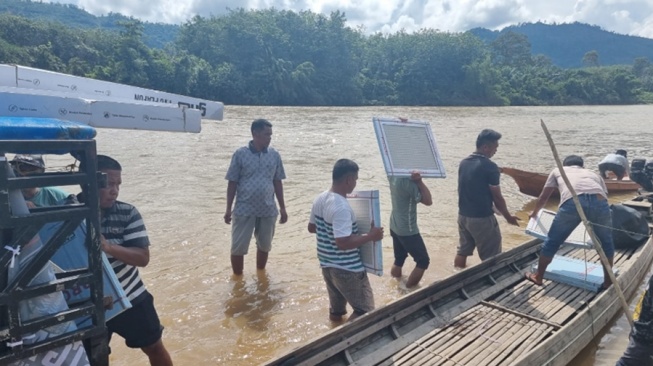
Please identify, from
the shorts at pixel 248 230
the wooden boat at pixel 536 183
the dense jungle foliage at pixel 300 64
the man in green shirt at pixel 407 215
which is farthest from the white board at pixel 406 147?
the dense jungle foliage at pixel 300 64

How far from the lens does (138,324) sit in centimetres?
293

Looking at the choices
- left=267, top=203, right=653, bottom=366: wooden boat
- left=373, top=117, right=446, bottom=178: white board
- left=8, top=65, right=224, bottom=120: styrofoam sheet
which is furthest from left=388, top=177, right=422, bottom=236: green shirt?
left=8, top=65, right=224, bottom=120: styrofoam sheet

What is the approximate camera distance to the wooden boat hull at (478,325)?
138 inches

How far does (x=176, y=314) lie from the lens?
17.0 feet

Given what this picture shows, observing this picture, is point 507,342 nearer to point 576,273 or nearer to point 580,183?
point 576,273

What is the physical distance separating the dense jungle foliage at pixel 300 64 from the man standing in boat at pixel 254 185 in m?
35.1

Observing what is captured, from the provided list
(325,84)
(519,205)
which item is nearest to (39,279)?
(519,205)

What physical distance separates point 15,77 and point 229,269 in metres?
4.01

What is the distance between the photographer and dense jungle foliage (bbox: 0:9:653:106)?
38.5 meters

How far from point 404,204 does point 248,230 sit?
5.40ft

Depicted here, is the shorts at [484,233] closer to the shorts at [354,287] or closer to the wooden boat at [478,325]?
the wooden boat at [478,325]

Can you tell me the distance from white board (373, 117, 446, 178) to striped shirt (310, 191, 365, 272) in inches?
30.2

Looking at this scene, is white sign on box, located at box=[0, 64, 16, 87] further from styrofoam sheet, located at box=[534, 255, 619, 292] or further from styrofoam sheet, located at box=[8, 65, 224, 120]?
styrofoam sheet, located at box=[534, 255, 619, 292]

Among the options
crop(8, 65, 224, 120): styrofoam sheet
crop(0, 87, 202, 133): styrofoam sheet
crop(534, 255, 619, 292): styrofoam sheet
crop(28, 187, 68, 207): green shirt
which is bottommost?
crop(534, 255, 619, 292): styrofoam sheet
